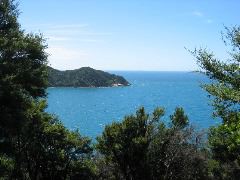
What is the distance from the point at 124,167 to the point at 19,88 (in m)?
18.6

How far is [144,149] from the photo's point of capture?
34344mm

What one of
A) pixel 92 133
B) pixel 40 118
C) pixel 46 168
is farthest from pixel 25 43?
pixel 92 133

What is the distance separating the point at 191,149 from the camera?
125 feet

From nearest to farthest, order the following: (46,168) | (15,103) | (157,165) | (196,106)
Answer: (15,103)
(46,168)
(157,165)
(196,106)

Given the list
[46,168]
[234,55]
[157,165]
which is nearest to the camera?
[234,55]

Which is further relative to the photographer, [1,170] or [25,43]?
[1,170]

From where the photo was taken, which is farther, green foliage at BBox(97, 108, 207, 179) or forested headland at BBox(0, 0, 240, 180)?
green foliage at BBox(97, 108, 207, 179)

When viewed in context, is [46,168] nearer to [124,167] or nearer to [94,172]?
[94,172]

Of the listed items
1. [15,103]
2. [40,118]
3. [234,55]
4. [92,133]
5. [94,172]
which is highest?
[234,55]

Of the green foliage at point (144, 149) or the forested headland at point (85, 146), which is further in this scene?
the green foliage at point (144, 149)

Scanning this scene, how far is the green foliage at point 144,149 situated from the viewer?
34.6 m

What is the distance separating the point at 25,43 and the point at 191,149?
23.4 metres

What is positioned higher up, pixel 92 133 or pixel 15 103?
pixel 15 103

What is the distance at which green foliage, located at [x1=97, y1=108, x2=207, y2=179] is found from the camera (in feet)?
113
